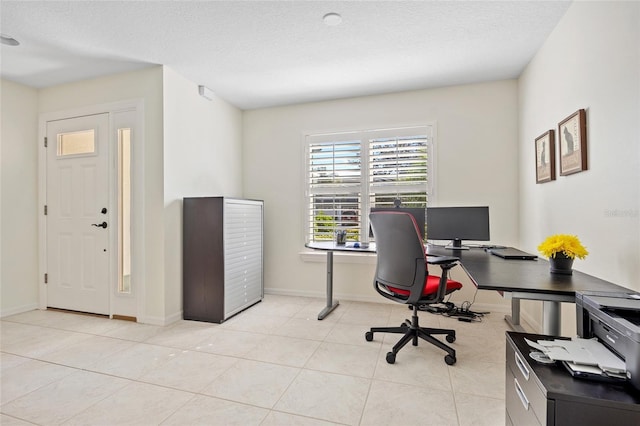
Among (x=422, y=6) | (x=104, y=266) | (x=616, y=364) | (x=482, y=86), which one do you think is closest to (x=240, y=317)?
(x=104, y=266)

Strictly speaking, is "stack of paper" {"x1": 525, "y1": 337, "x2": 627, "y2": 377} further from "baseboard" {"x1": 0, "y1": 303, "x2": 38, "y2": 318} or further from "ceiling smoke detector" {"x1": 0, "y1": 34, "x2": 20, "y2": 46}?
"baseboard" {"x1": 0, "y1": 303, "x2": 38, "y2": 318}

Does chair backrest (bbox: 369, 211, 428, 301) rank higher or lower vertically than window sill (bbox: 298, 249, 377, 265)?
higher

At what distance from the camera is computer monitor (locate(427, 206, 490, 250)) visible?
2.96 m

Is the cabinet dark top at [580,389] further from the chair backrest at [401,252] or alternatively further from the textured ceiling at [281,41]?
the textured ceiling at [281,41]

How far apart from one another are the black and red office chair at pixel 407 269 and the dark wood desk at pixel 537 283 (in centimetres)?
29

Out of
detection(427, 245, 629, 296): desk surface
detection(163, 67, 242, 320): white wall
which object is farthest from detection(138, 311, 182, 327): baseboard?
detection(427, 245, 629, 296): desk surface

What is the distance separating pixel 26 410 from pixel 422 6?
3557 millimetres

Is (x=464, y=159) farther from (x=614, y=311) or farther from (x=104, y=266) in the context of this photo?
(x=104, y=266)

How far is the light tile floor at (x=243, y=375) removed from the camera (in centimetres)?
169

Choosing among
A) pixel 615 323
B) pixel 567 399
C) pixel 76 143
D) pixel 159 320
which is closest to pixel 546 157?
pixel 615 323

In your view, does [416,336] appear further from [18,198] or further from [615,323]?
[18,198]

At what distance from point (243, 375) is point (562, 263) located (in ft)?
6.90

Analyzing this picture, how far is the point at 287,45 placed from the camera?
2.68 meters

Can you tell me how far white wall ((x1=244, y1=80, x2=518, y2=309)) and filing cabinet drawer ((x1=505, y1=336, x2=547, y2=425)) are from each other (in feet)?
7.71
